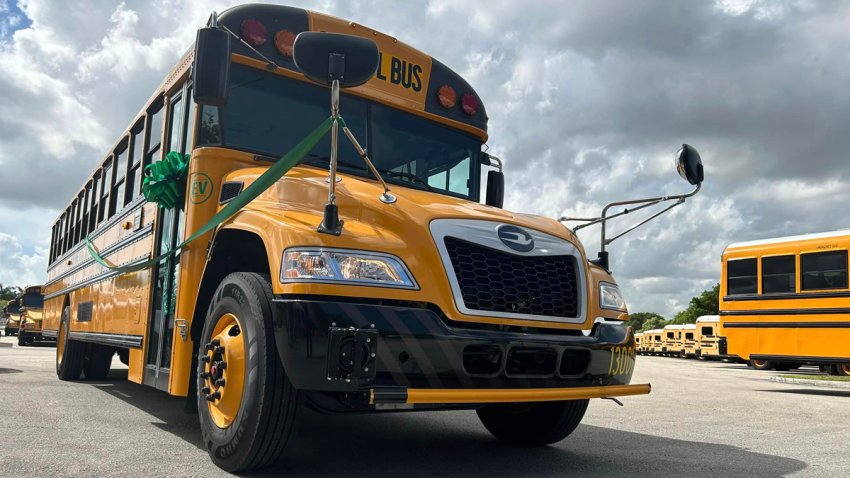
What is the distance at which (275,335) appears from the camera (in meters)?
3.16

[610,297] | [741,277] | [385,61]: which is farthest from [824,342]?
[385,61]

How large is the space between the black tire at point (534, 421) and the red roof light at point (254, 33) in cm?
264

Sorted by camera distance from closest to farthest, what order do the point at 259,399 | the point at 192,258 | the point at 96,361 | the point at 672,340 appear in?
the point at 259,399 → the point at 192,258 → the point at 96,361 → the point at 672,340

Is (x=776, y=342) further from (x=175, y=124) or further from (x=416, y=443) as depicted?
(x=175, y=124)

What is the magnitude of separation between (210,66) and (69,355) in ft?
20.0

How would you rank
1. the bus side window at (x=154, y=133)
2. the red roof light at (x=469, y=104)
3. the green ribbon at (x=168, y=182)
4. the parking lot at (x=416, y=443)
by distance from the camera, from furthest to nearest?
the bus side window at (x=154, y=133) < the red roof light at (x=469, y=104) < the green ribbon at (x=168, y=182) < the parking lot at (x=416, y=443)

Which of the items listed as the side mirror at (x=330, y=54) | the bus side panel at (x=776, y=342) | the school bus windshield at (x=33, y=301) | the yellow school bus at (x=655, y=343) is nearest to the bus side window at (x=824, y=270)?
the bus side panel at (x=776, y=342)

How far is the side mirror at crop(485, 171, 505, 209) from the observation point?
5.73 meters

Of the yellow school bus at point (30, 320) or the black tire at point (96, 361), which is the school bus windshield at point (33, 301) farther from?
the black tire at point (96, 361)

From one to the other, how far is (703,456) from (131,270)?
14.1 feet

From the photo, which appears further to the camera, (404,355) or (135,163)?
(135,163)

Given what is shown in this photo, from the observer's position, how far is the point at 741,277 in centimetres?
1218

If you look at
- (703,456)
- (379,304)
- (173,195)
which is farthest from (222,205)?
(703,456)

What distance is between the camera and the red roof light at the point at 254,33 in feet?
14.3
